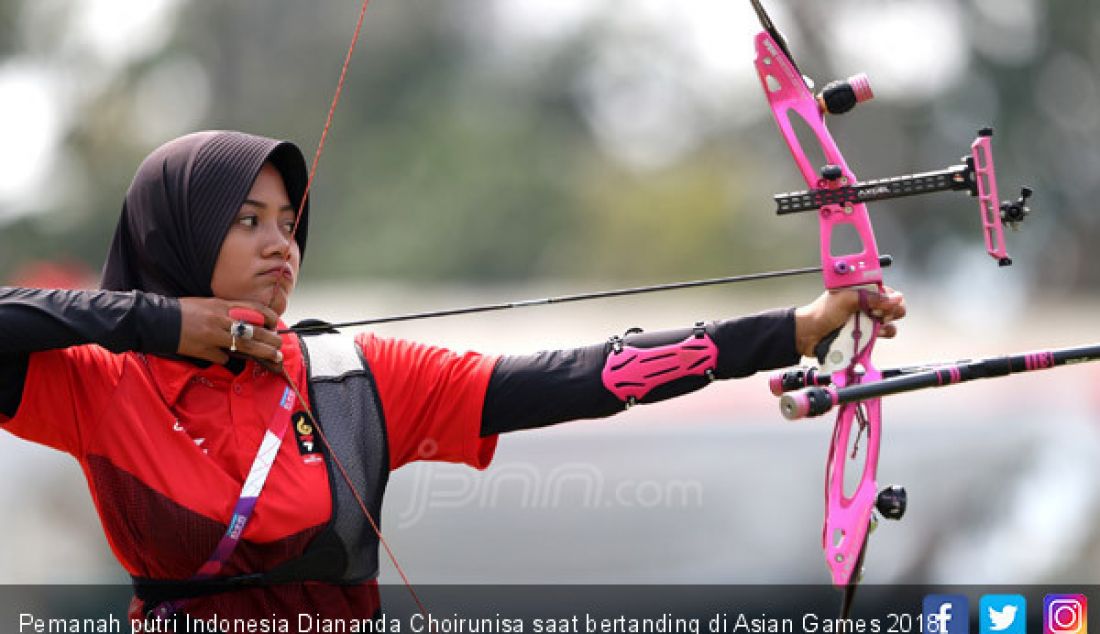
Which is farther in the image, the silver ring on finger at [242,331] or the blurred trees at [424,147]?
the blurred trees at [424,147]

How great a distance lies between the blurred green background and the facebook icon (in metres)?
0.17

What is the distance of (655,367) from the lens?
12.4 ft

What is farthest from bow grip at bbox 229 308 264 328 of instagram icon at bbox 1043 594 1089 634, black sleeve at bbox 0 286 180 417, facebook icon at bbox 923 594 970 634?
instagram icon at bbox 1043 594 1089 634

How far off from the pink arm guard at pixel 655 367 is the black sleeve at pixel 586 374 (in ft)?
0.04

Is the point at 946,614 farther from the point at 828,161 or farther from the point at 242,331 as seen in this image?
the point at 242,331

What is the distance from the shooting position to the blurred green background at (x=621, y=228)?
6.06 meters

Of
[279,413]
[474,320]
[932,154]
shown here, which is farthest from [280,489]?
[932,154]

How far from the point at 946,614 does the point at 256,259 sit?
269 cm

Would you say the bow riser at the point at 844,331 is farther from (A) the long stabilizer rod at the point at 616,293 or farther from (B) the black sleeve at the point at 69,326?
(B) the black sleeve at the point at 69,326

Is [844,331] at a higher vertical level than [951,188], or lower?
lower

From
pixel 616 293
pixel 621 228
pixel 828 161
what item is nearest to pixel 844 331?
pixel 828 161

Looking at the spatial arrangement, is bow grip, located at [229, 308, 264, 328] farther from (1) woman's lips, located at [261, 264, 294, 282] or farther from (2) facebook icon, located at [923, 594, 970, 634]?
(2) facebook icon, located at [923, 594, 970, 634]

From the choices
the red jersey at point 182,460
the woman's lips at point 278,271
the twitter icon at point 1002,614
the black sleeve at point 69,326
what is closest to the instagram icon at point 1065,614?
the twitter icon at point 1002,614

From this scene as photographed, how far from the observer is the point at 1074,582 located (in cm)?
600
